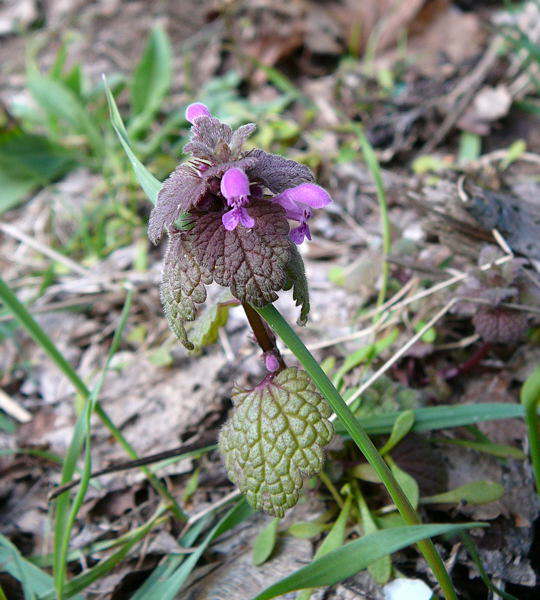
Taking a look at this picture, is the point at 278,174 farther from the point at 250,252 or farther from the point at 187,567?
the point at 187,567

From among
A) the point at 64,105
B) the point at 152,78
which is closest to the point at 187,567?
the point at 64,105

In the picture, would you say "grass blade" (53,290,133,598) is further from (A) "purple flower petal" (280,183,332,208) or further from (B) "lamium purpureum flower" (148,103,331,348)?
(A) "purple flower petal" (280,183,332,208)

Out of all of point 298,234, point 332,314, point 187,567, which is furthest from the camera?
point 332,314

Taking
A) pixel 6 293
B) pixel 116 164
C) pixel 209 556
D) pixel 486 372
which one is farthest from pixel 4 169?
pixel 486 372

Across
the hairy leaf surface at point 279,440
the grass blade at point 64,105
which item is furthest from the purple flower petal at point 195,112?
the grass blade at point 64,105

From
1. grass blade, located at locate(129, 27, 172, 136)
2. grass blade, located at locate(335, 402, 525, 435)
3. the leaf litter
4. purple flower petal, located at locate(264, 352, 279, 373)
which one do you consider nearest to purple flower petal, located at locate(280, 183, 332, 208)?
purple flower petal, located at locate(264, 352, 279, 373)

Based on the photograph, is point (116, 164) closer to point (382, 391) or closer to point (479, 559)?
point (382, 391)

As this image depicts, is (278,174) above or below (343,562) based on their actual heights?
above

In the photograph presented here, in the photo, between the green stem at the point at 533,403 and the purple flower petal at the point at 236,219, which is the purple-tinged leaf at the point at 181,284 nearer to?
the purple flower petal at the point at 236,219
